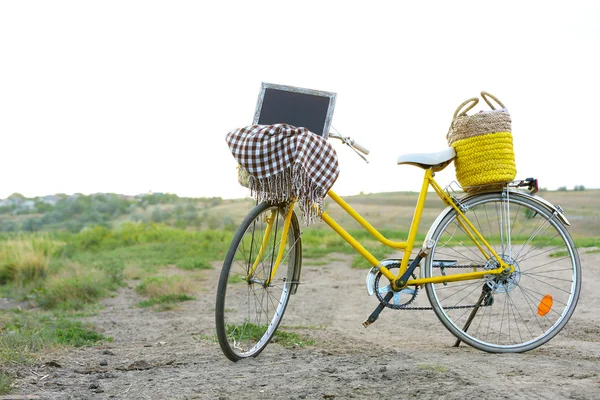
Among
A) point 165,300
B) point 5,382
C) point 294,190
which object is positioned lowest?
point 165,300

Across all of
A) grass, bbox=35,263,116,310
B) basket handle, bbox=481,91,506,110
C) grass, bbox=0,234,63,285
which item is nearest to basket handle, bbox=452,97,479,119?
basket handle, bbox=481,91,506,110

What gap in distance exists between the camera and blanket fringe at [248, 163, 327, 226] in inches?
165

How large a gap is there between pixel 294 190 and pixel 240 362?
1156mm

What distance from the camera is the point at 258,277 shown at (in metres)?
4.54

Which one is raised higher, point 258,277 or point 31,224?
point 258,277

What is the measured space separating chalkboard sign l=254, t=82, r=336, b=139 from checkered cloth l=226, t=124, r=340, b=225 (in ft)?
0.80

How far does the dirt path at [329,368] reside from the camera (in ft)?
11.3

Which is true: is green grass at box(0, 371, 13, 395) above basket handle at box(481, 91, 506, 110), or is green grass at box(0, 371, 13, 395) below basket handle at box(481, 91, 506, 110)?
below

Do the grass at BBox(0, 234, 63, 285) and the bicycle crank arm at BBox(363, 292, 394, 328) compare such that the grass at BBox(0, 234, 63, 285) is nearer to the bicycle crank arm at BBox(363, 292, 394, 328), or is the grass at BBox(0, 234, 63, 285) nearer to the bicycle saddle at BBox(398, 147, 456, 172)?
the bicycle crank arm at BBox(363, 292, 394, 328)

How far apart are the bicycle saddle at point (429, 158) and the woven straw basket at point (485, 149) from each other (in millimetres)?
70

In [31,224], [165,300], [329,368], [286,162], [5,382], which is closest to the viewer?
[5,382]

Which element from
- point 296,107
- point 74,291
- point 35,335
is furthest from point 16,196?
point 296,107

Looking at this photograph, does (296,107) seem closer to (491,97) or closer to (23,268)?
(491,97)

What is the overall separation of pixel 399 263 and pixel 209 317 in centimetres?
309
